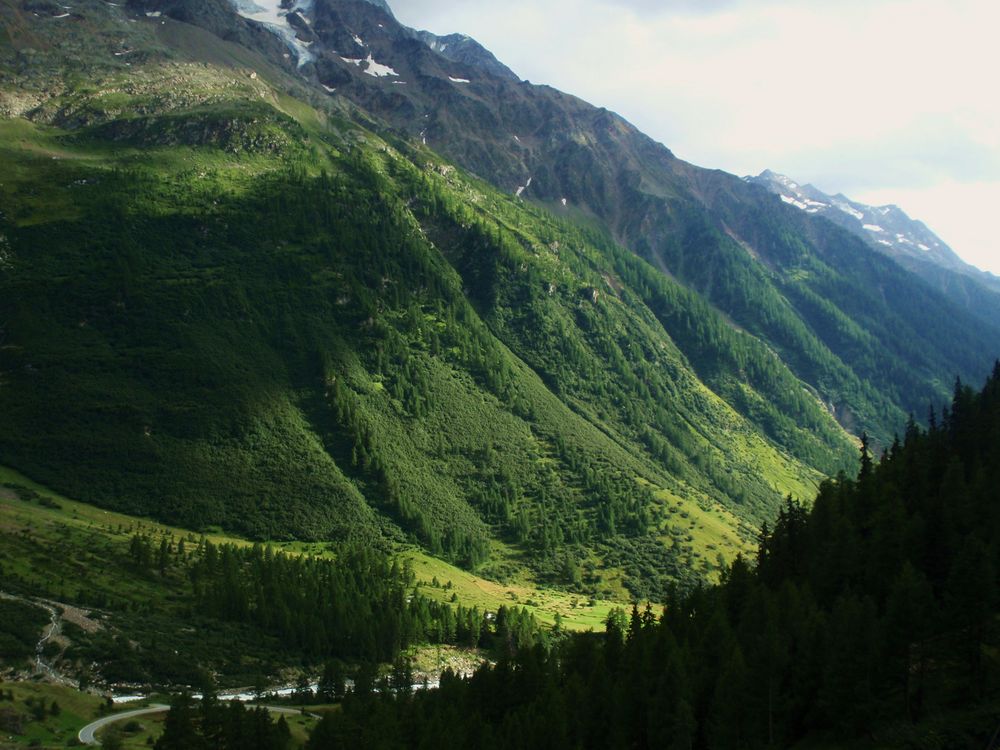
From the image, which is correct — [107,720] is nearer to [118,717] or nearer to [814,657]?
[118,717]

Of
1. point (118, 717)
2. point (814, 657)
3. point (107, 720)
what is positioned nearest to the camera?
point (814, 657)

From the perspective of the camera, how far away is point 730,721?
71.1m

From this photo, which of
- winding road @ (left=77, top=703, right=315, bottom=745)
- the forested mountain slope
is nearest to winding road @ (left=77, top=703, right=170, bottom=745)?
winding road @ (left=77, top=703, right=315, bottom=745)

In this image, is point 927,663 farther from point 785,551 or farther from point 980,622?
point 785,551

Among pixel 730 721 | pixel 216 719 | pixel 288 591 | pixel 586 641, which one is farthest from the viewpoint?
pixel 288 591

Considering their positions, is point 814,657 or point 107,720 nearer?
point 814,657

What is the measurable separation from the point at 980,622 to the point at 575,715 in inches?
1401

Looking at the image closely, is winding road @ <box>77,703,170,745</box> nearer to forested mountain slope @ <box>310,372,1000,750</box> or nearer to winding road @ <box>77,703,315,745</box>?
winding road @ <box>77,703,315,745</box>

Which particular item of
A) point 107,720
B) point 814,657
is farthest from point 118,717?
point 814,657

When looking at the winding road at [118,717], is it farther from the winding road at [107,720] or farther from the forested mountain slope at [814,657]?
the forested mountain slope at [814,657]

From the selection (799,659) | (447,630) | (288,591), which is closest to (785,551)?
(799,659)

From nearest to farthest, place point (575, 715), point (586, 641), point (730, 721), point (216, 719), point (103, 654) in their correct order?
1. point (730, 721)
2. point (575, 715)
3. point (216, 719)
4. point (586, 641)
5. point (103, 654)

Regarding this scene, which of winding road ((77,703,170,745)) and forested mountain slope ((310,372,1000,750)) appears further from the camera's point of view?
winding road ((77,703,170,745))

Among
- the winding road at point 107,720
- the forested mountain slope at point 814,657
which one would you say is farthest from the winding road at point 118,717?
the forested mountain slope at point 814,657
